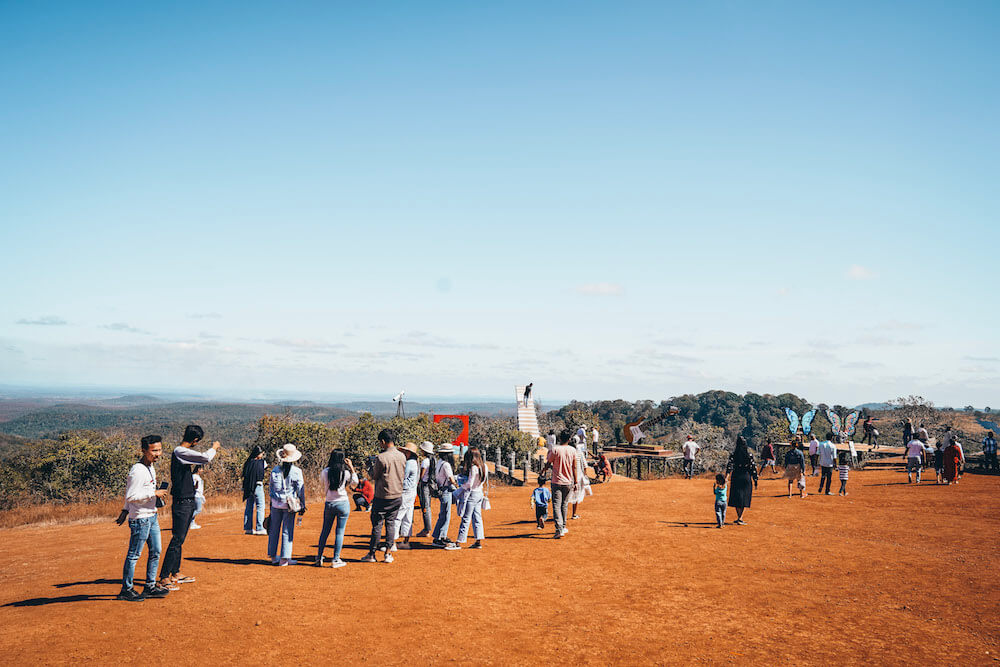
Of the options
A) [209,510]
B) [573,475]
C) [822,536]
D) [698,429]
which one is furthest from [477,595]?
[698,429]

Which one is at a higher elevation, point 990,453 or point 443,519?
point 990,453

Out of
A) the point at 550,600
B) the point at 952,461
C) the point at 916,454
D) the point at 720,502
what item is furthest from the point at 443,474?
the point at 952,461

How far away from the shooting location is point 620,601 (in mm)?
8609

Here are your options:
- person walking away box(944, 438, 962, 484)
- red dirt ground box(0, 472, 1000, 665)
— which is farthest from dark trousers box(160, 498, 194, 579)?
person walking away box(944, 438, 962, 484)

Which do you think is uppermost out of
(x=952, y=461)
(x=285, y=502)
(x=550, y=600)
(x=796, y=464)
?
(x=952, y=461)

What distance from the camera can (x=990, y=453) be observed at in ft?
79.0

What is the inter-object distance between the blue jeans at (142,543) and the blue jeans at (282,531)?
203 centimetres

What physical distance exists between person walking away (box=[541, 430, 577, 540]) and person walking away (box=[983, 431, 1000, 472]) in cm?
2066

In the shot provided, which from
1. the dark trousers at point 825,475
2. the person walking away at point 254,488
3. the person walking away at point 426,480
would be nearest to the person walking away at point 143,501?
the person walking away at point 254,488

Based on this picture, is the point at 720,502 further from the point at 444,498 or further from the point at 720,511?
the point at 444,498

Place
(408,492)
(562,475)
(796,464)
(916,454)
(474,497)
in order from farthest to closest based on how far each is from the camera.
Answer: (916,454) → (796,464) → (562,475) → (474,497) → (408,492)

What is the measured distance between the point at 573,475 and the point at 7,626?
9.09 meters

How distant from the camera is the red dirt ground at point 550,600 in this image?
6.84 meters

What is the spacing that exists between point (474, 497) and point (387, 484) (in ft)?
7.01
